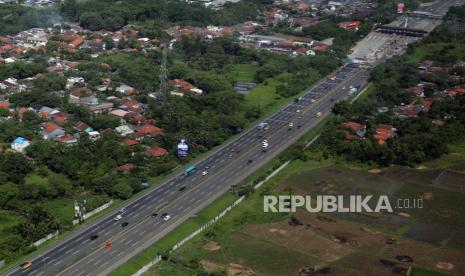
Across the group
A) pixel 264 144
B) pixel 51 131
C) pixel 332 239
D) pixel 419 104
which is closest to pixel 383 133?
pixel 264 144

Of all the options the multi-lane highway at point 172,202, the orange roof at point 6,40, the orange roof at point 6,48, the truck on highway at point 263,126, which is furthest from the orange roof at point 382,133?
the orange roof at point 6,40

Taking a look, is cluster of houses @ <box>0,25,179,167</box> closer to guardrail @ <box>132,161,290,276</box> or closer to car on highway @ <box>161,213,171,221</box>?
car on highway @ <box>161,213,171,221</box>

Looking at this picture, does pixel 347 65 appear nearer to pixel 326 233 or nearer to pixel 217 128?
pixel 217 128

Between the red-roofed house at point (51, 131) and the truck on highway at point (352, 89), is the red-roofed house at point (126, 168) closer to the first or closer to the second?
the red-roofed house at point (51, 131)

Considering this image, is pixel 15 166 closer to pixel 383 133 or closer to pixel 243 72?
pixel 383 133

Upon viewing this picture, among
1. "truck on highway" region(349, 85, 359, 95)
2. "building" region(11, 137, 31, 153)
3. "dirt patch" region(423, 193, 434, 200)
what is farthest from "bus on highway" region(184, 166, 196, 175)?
"truck on highway" region(349, 85, 359, 95)

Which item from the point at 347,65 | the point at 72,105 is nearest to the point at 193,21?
the point at 347,65
